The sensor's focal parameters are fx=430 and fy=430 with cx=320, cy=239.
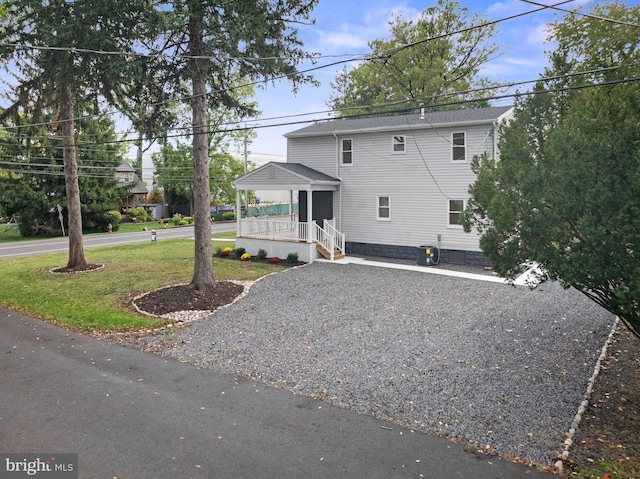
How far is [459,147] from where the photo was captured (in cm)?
1627

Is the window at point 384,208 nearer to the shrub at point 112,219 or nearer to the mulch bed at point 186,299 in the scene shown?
→ the mulch bed at point 186,299

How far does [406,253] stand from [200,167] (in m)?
9.33

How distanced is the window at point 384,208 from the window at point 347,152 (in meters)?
2.20

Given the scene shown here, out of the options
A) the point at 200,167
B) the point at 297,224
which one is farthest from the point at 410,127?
the point at 200,167

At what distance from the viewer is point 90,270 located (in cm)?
1608

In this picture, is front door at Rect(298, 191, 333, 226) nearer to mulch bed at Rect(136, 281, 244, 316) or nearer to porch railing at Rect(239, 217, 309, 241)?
porch railing at Rect(239, 217, 309, 241)

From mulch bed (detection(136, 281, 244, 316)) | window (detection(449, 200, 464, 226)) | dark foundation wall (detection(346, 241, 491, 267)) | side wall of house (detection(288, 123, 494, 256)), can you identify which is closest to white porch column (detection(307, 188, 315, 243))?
side wall of house (detection(288, 123, 494, 256))

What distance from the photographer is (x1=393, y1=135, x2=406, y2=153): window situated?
1748 centimetres

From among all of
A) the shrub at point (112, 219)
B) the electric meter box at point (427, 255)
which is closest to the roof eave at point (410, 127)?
the electric meter box at point (427, 255)

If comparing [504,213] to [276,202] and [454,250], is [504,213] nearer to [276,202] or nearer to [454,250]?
[454,250]

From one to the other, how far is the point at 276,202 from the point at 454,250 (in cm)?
3914

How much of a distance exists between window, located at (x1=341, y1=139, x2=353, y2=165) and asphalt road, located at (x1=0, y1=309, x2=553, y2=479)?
1327 centimetres

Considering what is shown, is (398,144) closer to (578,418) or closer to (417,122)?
(417,122)

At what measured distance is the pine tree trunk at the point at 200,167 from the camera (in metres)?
11.6
